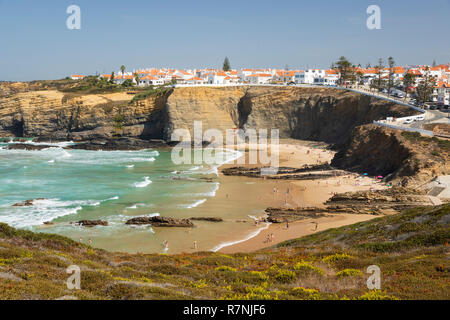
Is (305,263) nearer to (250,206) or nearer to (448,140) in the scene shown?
(250,206)

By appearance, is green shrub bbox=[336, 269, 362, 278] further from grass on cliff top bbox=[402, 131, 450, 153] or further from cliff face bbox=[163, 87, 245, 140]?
cliff face bbox=[163, 87, 245, 140]

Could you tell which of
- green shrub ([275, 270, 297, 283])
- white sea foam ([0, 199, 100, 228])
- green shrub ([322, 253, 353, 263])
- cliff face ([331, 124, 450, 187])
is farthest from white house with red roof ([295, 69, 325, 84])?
green shrub ([275, 270, 297, 283])

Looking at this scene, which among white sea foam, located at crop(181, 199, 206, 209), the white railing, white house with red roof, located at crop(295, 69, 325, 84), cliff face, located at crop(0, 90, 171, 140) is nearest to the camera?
white sea foam, located at crop(181, 199, 206, 209)

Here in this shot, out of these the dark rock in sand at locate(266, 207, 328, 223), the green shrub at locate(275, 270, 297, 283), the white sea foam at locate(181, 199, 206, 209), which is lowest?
the dark rock in sand at locate(266, 207, 328, 223)

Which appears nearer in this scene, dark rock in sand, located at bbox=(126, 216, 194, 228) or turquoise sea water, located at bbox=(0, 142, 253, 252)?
turquoise sea water, located at bbox=(0, 142, 253, 252)

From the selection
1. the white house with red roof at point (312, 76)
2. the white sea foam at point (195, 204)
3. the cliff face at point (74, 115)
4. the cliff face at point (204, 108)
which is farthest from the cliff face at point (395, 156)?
the white house with red roof at point (312, 76)

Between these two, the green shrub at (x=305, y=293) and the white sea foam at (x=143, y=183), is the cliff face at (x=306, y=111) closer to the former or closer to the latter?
the white sea foam at (x=143, y=183)
